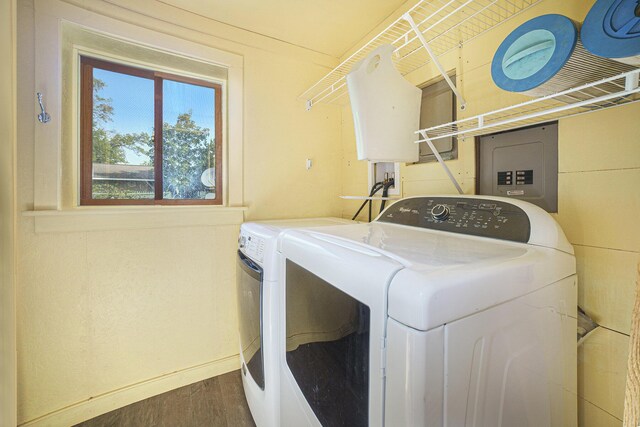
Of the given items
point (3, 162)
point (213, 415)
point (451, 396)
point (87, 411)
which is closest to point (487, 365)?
point (451, 396)

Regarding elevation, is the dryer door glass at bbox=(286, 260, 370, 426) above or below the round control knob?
below

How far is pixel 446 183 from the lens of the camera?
1368 mm

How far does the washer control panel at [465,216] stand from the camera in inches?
32.6

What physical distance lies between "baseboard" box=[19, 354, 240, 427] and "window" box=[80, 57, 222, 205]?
1140mm

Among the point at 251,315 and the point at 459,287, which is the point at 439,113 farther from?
the point at 251,315

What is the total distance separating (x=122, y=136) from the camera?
1.61m

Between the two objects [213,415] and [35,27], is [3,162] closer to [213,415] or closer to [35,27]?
[35,27]

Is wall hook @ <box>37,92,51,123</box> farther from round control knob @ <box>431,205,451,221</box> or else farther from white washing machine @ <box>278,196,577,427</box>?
round control knob @ <box>431,205,451,221</box>

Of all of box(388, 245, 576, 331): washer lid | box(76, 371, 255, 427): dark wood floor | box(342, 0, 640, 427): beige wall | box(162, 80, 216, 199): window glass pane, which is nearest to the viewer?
box(388, 245, 576, 331): washer lid

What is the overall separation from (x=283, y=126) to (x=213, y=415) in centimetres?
194

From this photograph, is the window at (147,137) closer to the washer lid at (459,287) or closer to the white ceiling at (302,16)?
the white ceiling at (302,16)

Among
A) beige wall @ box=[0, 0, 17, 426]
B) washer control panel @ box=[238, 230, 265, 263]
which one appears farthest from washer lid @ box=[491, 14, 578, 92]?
beige wall @ box=[0, 0, 17, 426]

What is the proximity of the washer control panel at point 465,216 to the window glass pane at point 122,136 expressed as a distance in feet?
5.15

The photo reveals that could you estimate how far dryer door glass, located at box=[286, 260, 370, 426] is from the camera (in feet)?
1.97
